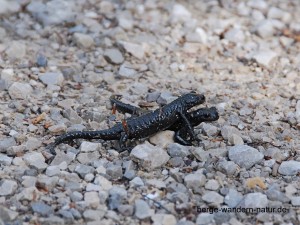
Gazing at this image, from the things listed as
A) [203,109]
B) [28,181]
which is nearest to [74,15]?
[203,109]

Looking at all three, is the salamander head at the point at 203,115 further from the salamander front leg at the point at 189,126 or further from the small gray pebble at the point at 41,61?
the small gray pebble at the point at 41,61

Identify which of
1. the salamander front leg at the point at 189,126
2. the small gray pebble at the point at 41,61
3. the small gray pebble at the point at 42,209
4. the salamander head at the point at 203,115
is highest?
the salamander head at the point at 203,115

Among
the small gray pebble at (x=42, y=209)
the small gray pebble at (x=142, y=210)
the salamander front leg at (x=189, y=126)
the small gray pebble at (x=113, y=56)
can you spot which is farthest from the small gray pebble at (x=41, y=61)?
the small gray pebble at (x=142, y=210)

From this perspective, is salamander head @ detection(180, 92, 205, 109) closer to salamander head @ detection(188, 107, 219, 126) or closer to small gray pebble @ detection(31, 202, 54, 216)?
salamander head @ detection(188, 107, 219, 126)

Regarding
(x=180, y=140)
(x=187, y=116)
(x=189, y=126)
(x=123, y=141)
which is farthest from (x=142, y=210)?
(x=187, y=116)

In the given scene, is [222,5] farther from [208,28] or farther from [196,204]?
Answer: [196,204]

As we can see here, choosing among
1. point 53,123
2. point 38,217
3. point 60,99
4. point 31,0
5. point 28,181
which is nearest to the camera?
point 38,217
